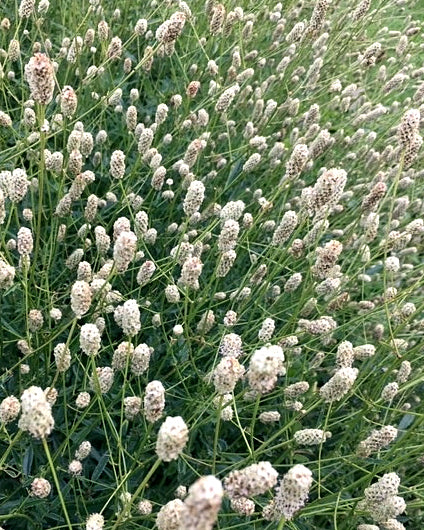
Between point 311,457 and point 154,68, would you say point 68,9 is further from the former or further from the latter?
point 311,457

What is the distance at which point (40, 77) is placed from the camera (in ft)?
4.11

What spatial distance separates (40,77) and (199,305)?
0.78m

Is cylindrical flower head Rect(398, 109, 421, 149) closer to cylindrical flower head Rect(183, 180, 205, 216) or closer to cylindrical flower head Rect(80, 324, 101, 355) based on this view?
cylindrical flower head Rect(183, 180, 205, 216)

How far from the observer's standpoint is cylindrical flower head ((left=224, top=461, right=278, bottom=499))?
879mm

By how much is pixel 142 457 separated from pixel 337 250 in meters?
0.73

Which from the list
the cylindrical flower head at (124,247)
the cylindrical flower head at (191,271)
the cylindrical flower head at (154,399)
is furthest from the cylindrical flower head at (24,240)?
the cylindrical flower head at (154,399)

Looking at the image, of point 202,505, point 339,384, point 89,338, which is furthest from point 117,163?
point 202,505

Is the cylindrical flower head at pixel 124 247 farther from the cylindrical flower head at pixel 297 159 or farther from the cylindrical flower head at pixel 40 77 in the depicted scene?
the cylindrical flower head at pixel 297 159

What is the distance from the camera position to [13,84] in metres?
2.62

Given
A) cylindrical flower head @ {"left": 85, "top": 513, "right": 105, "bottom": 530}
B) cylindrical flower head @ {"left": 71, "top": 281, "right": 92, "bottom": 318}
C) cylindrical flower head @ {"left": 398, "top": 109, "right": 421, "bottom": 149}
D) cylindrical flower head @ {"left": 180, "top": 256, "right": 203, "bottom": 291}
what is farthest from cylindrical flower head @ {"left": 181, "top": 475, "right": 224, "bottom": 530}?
cylindrical flower head @ {"left": 398, "top": 109, "right": 421, "bottom": 149}

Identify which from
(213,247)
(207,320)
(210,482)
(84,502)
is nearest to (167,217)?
(213,247)

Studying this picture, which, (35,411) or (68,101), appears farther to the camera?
(68,101)

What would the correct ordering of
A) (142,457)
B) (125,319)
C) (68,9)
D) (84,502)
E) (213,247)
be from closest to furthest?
(125,319), (84,502), (142,457), (213,247), (68,9)

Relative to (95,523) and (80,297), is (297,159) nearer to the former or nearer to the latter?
(80,297)
